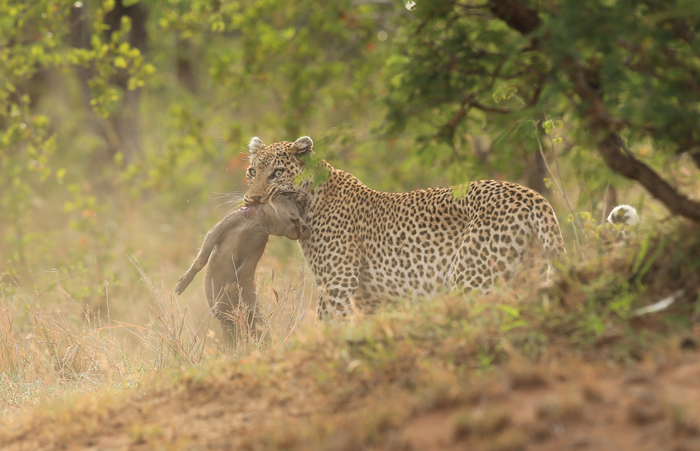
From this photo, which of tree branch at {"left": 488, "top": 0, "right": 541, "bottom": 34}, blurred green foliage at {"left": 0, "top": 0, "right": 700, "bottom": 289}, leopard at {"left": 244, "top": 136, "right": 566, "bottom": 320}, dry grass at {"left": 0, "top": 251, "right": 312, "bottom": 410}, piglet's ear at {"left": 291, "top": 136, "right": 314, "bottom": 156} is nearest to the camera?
blurred green foliage at {"left": 0, "top": 0, "right": 700, "bottom": 289}

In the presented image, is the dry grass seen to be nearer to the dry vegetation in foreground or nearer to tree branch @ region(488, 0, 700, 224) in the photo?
the dry vegetation in foreground

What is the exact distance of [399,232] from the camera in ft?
24.6

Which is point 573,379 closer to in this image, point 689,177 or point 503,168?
point 689,177

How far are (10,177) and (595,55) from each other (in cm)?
1132

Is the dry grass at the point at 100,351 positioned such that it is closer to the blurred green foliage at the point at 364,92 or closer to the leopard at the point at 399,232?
the leopard at the point at 399,232

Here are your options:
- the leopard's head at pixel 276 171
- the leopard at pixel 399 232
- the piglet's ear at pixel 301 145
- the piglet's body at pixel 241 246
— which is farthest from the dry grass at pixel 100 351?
the piglet's ear at pixel 301 145

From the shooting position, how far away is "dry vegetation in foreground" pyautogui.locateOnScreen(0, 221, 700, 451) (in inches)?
148

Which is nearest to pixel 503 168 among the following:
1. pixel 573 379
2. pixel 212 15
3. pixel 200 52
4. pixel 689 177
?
pixel 212 15

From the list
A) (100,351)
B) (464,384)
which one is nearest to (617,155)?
(464,384)

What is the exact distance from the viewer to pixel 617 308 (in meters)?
4.64

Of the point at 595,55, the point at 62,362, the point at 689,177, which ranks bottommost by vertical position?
the point at 62,362

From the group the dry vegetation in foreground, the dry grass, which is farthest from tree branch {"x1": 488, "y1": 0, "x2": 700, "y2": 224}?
the dry grass

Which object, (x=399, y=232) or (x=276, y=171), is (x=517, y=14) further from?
(x=276, y=171)

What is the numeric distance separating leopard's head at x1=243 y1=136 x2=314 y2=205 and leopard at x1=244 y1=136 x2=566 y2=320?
1 cm
